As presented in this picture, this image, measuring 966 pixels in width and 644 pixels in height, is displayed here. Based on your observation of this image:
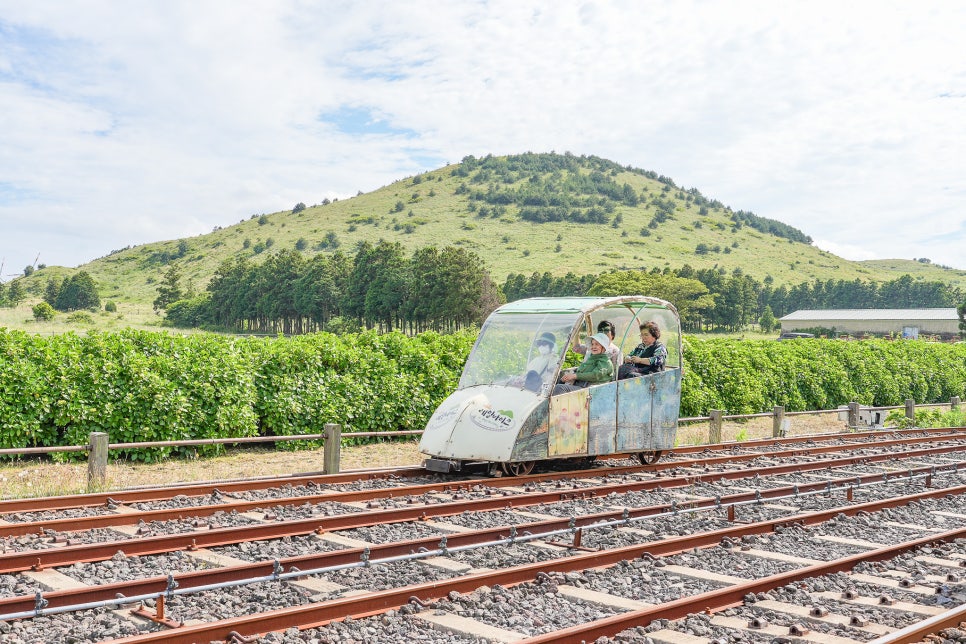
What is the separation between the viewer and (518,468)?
1288cm

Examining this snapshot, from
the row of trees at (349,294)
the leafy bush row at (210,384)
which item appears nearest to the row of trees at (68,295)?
the row of trees at (349,294)

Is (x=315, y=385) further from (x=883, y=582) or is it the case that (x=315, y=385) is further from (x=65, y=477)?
(x=883, y=582)

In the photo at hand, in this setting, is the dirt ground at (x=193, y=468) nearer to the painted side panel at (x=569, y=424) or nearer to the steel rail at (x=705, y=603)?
the painted side panel at (x=569, y=424)

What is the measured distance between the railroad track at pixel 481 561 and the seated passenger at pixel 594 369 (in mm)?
1466

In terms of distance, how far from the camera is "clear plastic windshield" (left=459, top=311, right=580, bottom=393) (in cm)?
1304

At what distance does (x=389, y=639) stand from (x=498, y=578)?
5.18 feet

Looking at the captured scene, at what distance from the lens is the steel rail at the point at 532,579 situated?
5.78m

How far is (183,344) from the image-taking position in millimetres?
16453

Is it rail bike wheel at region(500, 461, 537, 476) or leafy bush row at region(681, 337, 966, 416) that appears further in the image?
leafy bush row at region(681, 337, 966, 416)

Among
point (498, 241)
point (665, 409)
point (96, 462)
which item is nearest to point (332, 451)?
point (96, 462)

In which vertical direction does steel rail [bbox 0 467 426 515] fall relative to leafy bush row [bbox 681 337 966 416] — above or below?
below

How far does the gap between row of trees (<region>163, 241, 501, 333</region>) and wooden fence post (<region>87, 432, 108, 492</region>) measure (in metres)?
73.1

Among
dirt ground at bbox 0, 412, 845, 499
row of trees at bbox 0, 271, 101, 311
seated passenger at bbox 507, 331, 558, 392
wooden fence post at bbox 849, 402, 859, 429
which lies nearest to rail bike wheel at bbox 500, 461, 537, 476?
seated passenger at bbox 507, 331, 558, 392

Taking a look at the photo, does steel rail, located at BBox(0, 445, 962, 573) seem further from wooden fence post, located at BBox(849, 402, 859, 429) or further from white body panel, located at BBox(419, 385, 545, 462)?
wooden fence post, located at BBox(849, 402, 859, 429)
